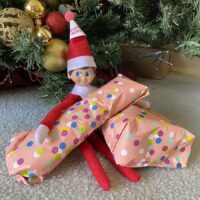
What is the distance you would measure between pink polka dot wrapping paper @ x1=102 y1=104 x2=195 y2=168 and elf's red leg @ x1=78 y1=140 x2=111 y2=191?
0.11 feet

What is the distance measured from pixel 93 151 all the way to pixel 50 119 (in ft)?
0.34

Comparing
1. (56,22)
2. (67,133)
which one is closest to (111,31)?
(56,22)

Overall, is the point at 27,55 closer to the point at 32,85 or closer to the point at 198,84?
the point at 32,85

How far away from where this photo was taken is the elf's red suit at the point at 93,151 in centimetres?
50

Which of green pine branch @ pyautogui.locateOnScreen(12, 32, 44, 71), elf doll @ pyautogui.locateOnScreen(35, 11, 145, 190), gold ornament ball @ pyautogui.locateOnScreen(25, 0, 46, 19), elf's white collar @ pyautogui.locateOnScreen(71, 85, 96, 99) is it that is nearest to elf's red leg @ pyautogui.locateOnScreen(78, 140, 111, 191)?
elf doll @ pyautogui.locateOnScreen(35, 11, 145, 190)

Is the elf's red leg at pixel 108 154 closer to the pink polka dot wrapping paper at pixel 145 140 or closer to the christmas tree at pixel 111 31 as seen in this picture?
the pink polka dot wrapping paper at pixel 145 140

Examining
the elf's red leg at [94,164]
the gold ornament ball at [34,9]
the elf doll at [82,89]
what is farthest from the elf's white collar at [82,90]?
the gold ornament ball at [34,9]

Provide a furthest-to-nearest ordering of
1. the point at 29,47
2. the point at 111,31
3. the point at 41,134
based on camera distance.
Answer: the point at 111,31 < the point at 29,47 < the point at 41,134

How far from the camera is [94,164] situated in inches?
20.2

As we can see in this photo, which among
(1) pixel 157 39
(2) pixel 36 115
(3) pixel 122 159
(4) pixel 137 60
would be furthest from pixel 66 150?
(4) pixel 137 60

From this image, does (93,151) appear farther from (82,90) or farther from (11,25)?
(11,25)

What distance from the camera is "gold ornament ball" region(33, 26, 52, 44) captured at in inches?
24.5

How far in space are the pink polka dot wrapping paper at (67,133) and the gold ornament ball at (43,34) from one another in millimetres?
166

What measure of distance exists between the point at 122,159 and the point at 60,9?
42 centimetres
